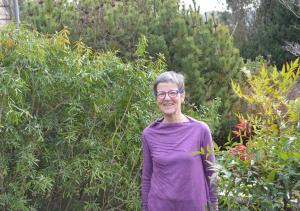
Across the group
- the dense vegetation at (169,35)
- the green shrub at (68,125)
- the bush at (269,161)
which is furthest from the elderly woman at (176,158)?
the dense vegetation at (169,35)

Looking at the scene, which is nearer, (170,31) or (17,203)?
(17,203)

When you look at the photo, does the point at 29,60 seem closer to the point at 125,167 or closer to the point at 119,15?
the point at 125,167

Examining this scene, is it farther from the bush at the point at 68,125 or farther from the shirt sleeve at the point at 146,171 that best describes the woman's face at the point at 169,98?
the bush at the point at 68,125

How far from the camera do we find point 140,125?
4.18m

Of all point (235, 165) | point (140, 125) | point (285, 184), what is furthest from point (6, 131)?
point (285, 184)

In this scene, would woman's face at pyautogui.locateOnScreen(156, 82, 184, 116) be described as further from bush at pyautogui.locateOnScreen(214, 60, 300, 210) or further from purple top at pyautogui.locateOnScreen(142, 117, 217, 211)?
bush at pyautogui.locateOnScreen(214, 60, 300, 210)

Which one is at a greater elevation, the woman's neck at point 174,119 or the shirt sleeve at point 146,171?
the woman's neck at point 174,119

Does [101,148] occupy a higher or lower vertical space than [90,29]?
lower

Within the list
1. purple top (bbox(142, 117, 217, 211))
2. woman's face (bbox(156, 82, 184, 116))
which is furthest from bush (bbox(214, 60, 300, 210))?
woman's face (bbox(156, 82, 184, 116))

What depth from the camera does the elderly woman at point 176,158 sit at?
2.96 m

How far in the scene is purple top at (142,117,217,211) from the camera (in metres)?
2.95

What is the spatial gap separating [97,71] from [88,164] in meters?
0.69

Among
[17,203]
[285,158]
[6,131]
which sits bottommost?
[17,203]

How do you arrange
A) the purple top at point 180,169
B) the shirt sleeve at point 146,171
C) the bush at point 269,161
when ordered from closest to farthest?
the bush at point 269,161, the purple top at point 180,169, the shirt sleeve at point 146,171
